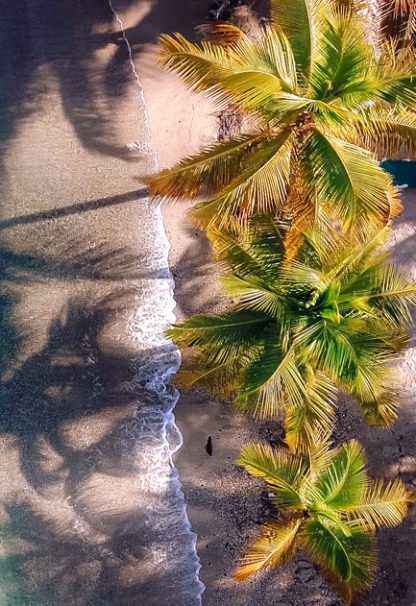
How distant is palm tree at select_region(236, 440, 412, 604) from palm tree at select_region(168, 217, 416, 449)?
71 cm

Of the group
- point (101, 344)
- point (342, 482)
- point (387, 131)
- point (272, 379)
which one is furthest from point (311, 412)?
point (101, 344)

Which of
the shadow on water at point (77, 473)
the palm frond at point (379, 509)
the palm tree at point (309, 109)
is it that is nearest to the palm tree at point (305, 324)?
the palm tree at point (309, 109)

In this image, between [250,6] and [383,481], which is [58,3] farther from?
[383,481]

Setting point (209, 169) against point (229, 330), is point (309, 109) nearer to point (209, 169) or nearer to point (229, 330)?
point (209, 169)

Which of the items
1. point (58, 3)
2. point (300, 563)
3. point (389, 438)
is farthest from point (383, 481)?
point (58, 3)

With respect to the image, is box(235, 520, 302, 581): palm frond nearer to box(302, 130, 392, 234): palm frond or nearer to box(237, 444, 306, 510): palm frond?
box(237, 444, 306, 510): palm frond

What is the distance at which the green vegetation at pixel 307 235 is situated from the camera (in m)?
5.35

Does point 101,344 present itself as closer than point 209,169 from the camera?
No

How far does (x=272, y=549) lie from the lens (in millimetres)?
6402

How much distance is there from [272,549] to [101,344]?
354 cm

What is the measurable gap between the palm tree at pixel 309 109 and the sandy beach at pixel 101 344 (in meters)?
2.46

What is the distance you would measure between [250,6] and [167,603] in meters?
8.45

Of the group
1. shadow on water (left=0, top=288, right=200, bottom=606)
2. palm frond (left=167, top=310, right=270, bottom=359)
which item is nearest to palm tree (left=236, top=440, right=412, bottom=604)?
palm frond (left=167, top=310, right=270, bottom=359)

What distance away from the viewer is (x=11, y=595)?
8.06 meters
